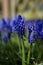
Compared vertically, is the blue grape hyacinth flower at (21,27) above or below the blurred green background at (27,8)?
below

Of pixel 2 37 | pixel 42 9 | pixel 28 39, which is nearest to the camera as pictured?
pixel 28 39

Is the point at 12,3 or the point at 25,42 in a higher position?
the point at 12,3

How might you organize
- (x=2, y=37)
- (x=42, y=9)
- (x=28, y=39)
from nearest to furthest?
1. (x=28, y=39)
2. (x=2, y=37)
3. (x=42, y=9)

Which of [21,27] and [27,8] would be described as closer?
[21,27]

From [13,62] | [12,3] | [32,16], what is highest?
[12,3]

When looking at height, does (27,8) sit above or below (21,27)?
above

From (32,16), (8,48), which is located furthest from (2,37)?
(32,16)

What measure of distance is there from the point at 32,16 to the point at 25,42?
6.02ft

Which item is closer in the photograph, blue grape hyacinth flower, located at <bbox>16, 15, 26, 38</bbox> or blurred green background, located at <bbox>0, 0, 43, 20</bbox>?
blue grape hyacinth flower, located at <bbox>16, 15, 26, 38</bbox>

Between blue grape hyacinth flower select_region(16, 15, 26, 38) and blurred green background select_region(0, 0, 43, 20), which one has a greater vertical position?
blurred green background select_region(0, 0, 43, 20)

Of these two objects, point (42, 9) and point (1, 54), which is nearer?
point (1, 54)

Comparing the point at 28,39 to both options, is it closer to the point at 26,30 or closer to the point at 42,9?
the point at 26,30

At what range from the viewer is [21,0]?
248 centimetres

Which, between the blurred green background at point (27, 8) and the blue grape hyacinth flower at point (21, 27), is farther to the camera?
the blurred green background at point (27, 8)
